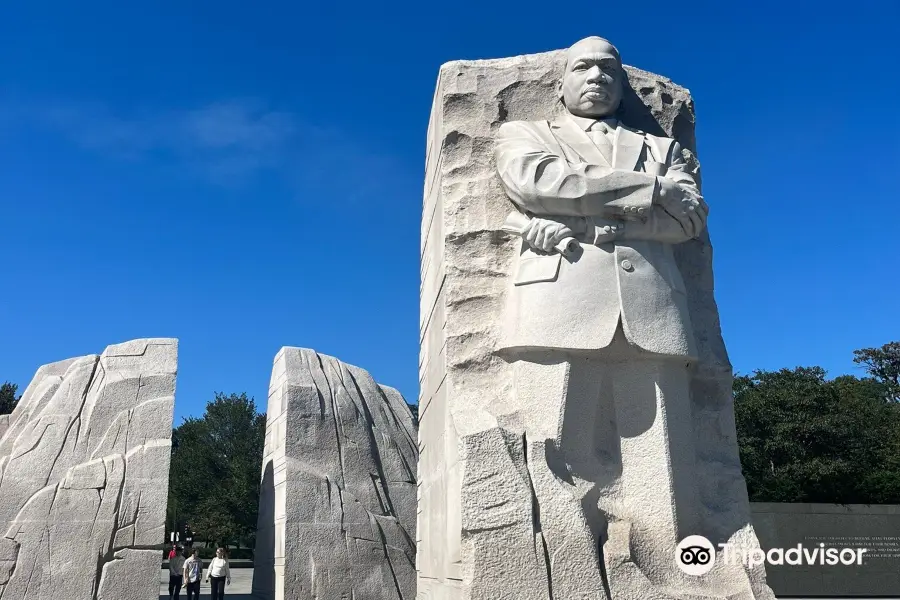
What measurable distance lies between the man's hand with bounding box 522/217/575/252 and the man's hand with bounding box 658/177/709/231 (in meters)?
0.51

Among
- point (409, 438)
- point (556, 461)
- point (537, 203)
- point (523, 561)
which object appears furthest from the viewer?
point (409, 438)

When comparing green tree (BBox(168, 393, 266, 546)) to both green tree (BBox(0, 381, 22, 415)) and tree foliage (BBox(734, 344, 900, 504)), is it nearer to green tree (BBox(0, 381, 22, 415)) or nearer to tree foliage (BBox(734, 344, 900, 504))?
green tree (BBox(0, 381, 22, 415))

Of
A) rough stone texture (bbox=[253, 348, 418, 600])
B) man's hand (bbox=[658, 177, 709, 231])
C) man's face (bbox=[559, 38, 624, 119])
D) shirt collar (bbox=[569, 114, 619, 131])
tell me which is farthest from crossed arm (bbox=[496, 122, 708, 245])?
rough stone texture (bbox=[253, 348, 418, 600])

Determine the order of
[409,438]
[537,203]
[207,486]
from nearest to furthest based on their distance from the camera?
[537,203] → [409,438] → [207,486]

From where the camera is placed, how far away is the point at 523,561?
3.42 metres

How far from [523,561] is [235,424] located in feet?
83.1

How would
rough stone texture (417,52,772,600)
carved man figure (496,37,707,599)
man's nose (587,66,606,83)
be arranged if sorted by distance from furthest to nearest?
man's nose (587,66,606,83)
carved man figure (496,37,707,599)
rough stone texture (417,52,772,600)

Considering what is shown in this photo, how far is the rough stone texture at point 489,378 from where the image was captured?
137 inches

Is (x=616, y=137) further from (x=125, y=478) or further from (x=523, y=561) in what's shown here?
(x=125, y=478)

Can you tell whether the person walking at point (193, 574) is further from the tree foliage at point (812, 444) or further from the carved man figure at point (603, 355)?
the tree foliage at point (812, 444)

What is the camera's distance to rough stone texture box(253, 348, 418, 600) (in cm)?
841

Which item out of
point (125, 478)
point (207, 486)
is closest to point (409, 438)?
point (125, 478)

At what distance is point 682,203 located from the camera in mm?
4082

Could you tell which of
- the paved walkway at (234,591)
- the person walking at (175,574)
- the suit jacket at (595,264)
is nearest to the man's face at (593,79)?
the suit jacket at (595,264)
